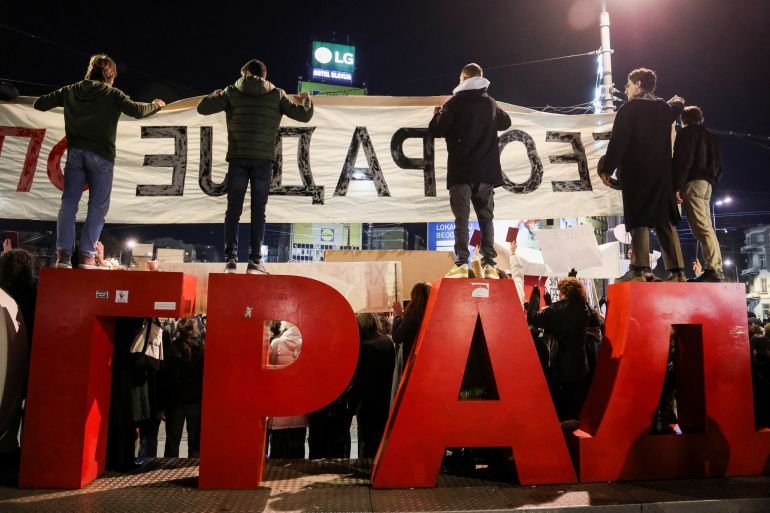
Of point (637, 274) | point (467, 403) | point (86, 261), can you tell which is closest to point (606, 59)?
point (637, 274)

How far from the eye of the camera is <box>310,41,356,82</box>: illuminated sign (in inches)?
2938

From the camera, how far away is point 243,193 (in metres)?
5.29

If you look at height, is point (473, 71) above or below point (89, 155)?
above

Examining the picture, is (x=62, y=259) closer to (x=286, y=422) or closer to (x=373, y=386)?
(x=286, y=422)

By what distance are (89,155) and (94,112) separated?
1.29 ft

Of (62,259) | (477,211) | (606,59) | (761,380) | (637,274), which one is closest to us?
Answer: (62,259)

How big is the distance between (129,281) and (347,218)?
310 cm

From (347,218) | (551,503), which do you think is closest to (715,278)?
(551,503)

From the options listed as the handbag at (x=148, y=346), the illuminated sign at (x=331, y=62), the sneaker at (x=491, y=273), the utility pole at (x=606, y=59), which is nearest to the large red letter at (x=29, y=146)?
the handbag at (x=148, y=346)

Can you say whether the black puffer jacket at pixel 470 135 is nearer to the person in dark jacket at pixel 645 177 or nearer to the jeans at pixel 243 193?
the person in dark jacket at pixel 645 177

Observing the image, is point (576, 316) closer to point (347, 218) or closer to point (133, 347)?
point (347, 218)

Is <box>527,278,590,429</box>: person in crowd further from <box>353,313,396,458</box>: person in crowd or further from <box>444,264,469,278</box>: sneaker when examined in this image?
<box>353,313,396,458</box>: person in crowd

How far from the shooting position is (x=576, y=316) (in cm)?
548

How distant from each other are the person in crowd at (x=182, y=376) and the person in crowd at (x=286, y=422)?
2.85 ft
